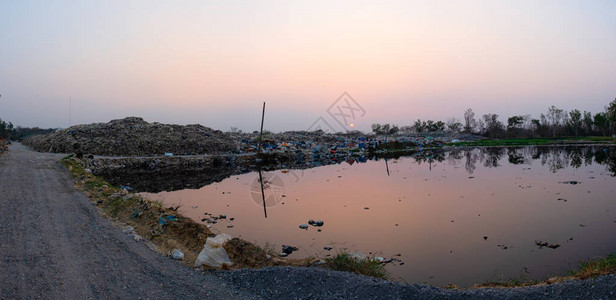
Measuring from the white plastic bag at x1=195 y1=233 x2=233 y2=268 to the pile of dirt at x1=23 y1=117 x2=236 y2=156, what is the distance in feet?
62.3

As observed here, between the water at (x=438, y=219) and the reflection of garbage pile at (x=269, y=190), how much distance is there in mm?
40

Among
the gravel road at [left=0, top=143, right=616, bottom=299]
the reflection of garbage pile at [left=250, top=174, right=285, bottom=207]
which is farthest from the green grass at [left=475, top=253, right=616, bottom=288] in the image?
the reflection of garbage pile at [left=250, top=174, right=285, bottom=207]

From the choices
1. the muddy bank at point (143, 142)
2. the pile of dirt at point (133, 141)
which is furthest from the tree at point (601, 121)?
the pile of dirt at point (133, 141)

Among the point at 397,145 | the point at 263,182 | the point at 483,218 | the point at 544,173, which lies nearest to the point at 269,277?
the point at 483,218

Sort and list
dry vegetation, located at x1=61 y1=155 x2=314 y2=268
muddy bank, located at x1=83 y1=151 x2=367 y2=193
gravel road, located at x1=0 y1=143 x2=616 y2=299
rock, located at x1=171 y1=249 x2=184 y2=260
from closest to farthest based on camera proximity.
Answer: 1. gravel road, located at x1=0 y1=143 x2=616 y2=299
2. rock, located at x1=171 y1=249 x2=184 y2=260
3. dry vegetation, located at x1=61 y1=155 x2=314 y2=268
4. muddy bank, located at x1=83 y1=151 x2=367 y2=193

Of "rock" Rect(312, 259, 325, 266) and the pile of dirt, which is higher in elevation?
the pile of dirt

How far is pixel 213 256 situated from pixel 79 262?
1749 millimetres

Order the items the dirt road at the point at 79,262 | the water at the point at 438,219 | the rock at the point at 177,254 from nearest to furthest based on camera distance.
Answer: the dirt road at the point at 79,262 → the rock at the point at 177,254 → the water at the point at 438,219

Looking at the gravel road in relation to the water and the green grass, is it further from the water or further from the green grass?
the water

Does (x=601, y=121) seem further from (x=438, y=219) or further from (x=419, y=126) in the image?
(x=438, y=219)

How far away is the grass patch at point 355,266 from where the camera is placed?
14.3 feet

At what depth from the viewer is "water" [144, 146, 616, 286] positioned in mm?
5297

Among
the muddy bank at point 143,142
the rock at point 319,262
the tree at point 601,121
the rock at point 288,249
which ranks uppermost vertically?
the tree at point 601,121

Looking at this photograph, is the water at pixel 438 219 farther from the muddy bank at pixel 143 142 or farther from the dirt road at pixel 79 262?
the muddy bank at pixel 143 142
